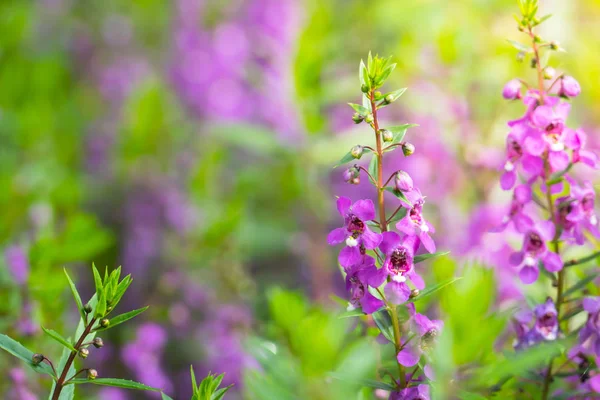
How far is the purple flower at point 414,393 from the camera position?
22.0 inches

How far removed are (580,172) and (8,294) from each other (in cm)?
102

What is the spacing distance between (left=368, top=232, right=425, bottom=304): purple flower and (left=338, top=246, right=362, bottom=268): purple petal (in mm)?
15

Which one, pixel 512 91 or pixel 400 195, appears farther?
pixel 512 91

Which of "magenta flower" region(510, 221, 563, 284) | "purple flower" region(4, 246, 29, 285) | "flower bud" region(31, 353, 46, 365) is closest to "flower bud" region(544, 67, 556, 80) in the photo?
"magenta flower" region(510, 221, 563, 284)

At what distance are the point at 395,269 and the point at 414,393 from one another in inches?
4.1

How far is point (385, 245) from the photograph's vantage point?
57 centimetres

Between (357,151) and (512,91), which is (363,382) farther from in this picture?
(512,91)

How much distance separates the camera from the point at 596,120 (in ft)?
5.30

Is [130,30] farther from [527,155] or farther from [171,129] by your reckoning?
[527,155]

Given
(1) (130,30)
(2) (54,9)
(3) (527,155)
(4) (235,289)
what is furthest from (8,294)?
(2) (54,9)

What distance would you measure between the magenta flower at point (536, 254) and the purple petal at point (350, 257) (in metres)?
0.19

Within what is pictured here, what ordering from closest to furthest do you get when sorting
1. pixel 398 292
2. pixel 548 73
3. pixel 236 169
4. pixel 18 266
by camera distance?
pixel 398 292 < pixel 548 73 < pixel 18 266 < pixel 236 169

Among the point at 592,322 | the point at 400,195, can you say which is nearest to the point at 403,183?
the point at 400,195

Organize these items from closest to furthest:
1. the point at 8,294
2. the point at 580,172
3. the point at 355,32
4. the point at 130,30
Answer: the point at 8,294
the point at 580,172
the point at 355,32
the point at 130,30
